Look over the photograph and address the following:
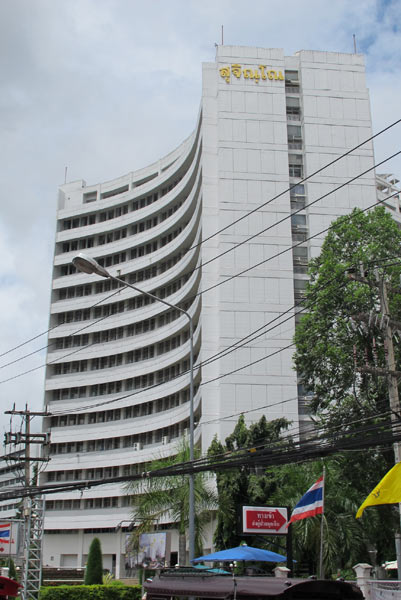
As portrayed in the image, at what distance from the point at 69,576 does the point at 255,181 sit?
3162 cm

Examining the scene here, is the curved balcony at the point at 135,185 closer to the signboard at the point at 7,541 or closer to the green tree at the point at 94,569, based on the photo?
the green tree at the point at 94,569

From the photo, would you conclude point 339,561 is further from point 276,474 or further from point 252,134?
point 252,134

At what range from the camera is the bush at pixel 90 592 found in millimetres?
31594

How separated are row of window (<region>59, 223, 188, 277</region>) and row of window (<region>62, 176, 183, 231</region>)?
14.2ft

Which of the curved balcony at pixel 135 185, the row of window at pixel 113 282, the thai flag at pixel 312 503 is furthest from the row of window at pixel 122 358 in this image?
the thai flag at pixel 312 503

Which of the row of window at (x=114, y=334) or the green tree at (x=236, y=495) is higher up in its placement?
the row of window at (x=114, y=334)

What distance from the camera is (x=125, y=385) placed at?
6450cm

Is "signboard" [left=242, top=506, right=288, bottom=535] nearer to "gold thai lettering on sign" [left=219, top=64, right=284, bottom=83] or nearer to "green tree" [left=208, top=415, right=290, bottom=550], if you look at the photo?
"green tree" [left=208, top=415, right=290, bottom=550]

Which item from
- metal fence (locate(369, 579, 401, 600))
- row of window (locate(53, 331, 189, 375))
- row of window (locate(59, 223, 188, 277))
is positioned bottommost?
metal fence (locate(369, 579, 401, 600))

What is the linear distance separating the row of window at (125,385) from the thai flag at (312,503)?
40.5 m

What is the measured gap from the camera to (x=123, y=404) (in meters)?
61.9

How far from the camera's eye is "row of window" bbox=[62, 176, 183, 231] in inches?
2662

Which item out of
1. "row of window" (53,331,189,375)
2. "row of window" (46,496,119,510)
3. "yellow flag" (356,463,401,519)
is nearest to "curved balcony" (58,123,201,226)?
"row of window" (53,331,189,375)

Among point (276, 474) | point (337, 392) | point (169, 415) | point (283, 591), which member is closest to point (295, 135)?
point (169, 415)
